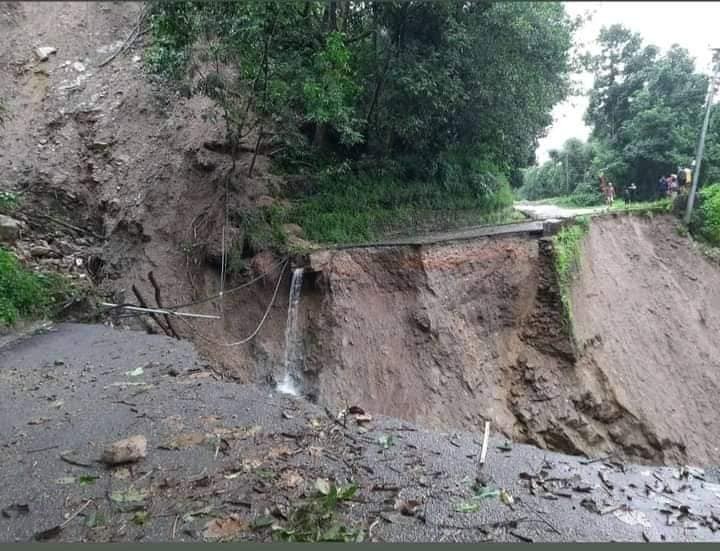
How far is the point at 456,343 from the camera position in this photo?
8656 mm

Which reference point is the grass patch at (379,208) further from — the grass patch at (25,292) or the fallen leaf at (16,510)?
the fallen leaf at (16,510)

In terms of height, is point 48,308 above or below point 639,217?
below

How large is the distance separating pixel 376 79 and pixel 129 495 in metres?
8.58

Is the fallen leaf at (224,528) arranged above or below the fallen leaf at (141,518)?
above

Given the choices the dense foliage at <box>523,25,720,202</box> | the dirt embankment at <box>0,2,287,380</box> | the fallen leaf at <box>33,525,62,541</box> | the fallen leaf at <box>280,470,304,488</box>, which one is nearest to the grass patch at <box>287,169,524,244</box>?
the dirt embankment at <box>0,2,287,380</box>

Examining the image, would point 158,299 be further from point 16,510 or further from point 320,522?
point 320,522

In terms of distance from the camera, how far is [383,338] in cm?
852

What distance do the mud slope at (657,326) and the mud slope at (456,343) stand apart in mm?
709

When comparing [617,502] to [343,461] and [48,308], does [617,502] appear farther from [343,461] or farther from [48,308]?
[48,308]

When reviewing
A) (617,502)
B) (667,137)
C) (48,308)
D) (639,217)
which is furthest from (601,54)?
(48,308)

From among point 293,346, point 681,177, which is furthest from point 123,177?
point 681,177

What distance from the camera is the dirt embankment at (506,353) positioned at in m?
8.16

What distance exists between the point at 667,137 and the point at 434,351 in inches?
246

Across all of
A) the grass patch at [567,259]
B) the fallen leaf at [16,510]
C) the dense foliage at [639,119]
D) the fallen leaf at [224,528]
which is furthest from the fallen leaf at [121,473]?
the dense foliage at [639,119]
